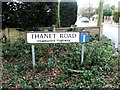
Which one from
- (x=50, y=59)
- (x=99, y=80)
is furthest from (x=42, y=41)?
(x=99, y=80)

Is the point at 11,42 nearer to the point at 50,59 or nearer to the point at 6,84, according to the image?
the point at 50,59

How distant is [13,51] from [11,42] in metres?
0.77

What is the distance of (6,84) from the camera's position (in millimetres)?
3951

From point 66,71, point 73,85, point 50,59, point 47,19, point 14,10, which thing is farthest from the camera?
point 47,19

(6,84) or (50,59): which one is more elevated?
(50,59)

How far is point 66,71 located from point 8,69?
4.25 ft

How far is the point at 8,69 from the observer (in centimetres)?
456

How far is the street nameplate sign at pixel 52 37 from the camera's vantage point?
4.54 metres

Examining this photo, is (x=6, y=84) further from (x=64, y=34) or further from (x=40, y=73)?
(x=64, y=34)

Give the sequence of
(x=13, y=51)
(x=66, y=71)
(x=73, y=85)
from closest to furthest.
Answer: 1. (x=73, y=85)
2. (x=66, y=71)
3. (x=13, y=51)

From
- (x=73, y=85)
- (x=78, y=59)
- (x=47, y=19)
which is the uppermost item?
(x=47, y=19)

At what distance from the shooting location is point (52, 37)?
457 cm

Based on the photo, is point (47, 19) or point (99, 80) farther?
point (47, 19)

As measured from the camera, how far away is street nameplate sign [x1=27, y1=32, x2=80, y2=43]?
14.9ft
